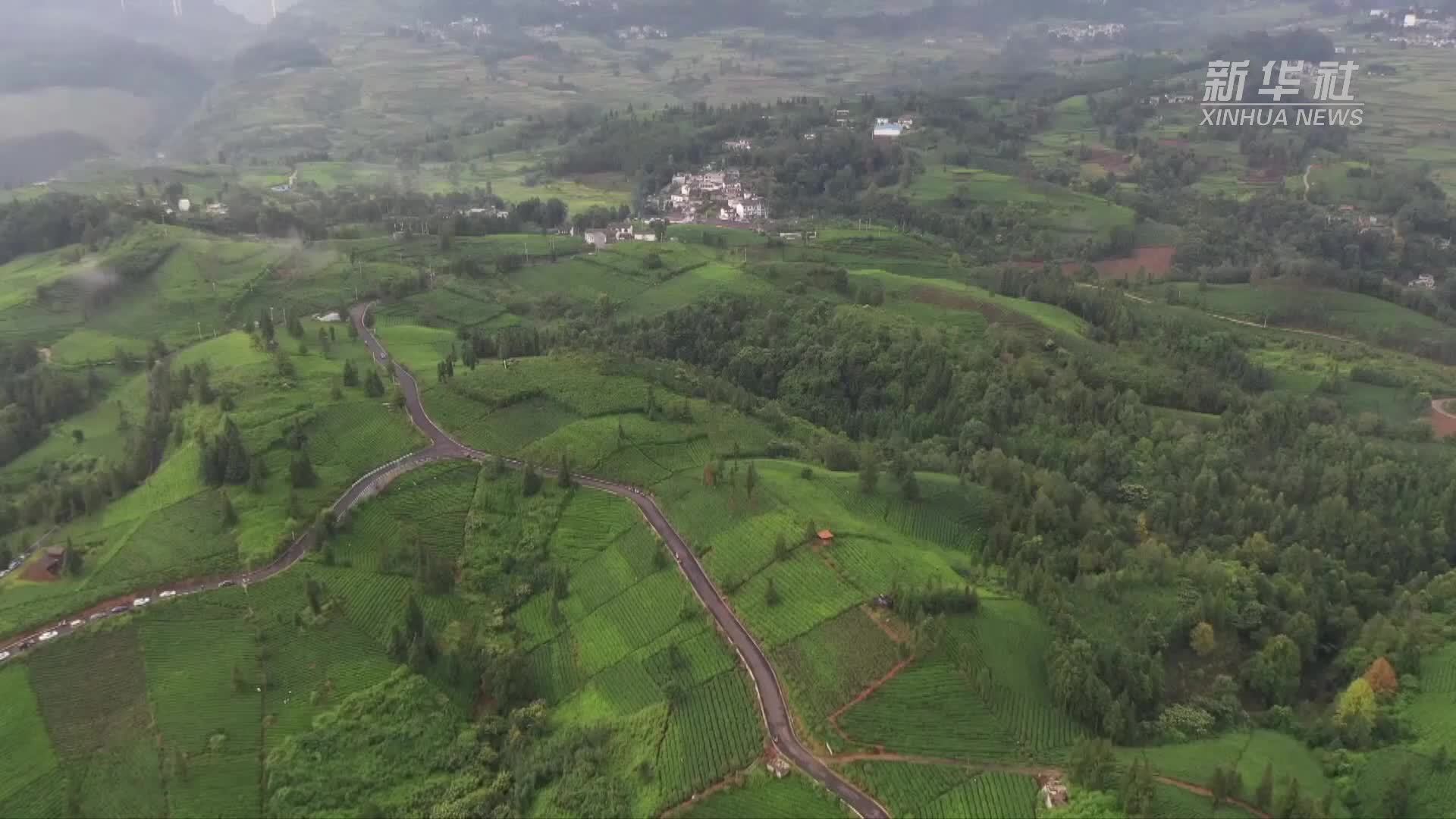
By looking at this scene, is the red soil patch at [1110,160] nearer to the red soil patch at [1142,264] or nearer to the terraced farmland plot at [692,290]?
the red soil patch at [1142,264]

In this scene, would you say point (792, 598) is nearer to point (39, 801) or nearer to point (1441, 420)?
point (39, 801)

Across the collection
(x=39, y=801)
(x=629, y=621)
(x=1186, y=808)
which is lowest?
A: (x=1186, y=808)

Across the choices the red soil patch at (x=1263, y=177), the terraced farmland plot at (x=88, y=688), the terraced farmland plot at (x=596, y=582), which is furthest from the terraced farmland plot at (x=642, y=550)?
the red soil patch at (x=1263, y=177)

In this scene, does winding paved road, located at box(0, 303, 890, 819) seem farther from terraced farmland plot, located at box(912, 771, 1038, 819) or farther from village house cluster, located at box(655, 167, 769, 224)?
village house cluster, located at box(655, 167, 769, 224)

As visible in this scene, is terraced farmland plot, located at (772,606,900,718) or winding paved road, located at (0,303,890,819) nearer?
winding paved road, located at (0,303,890,819)

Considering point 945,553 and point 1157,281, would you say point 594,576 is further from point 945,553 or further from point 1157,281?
point 1157,281

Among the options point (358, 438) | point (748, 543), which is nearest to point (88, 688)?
point (358, 438)

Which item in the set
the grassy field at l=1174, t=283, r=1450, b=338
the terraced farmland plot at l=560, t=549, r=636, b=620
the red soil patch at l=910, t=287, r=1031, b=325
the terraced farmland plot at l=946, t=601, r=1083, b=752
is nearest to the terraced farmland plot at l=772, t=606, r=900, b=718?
the terraced farmland plot at l=946, t=601, r=1083, b=752
